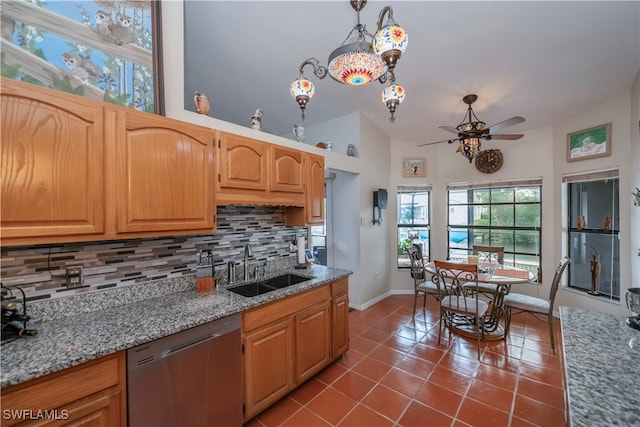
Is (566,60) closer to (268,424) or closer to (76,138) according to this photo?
(76,138)

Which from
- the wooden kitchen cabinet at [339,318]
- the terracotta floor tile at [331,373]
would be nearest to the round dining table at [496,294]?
the wooden kitchen cabinet at [339,318]

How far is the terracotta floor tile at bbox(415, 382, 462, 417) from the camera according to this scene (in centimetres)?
189

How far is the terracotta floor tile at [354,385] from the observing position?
80.7 inches

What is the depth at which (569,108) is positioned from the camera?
3.19 meters

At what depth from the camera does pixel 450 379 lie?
2.21 metres

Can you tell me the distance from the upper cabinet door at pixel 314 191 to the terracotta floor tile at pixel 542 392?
225 cm

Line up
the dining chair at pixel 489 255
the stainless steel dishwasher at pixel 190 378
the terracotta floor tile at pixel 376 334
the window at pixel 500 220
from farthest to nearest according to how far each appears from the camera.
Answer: the window at pixel 500 220 < the dining chair at pixel 489 255 < the terracotta floor tile at pixel 376 334 < the stainless steel dishwasher at pixel 190 378

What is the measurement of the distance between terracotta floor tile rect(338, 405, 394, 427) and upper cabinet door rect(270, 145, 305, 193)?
1.82m

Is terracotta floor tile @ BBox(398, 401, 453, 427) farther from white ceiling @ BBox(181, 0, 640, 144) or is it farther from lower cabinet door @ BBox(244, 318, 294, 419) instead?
white ceiling @ BBox(181, 0, 640, 144)

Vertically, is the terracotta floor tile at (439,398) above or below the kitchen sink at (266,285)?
below

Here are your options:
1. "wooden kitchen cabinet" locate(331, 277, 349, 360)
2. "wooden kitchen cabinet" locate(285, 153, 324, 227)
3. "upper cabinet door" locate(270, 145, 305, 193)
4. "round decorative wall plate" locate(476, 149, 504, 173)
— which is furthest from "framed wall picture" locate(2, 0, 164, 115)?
"round decorative wall plate" locate(476, 149, 504, 173)

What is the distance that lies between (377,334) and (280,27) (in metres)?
3.32

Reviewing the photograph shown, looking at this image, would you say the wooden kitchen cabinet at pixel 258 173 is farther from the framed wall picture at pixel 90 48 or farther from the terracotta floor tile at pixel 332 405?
the terracotta floor tile at pixel 332 405

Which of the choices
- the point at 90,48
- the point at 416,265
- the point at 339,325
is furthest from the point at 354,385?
the point at 90,48
